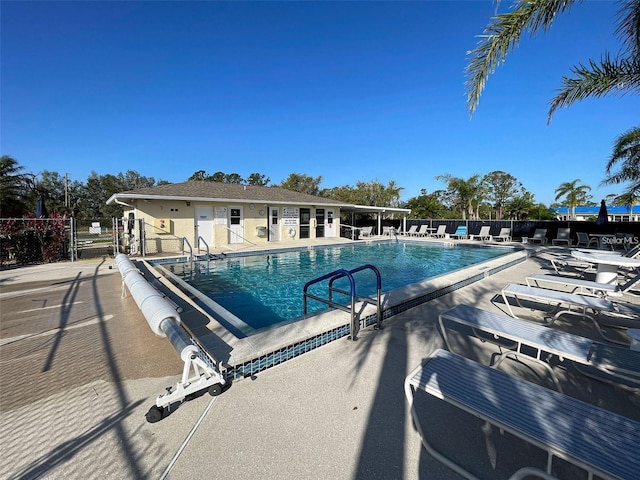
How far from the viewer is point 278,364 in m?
3.11

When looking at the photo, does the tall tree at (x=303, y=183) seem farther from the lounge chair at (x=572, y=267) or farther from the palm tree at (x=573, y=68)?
the palm tree at (x=573, y=68)

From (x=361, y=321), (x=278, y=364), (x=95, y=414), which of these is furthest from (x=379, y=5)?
(x=95, y=414)

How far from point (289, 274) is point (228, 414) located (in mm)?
6759

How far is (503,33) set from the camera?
188 inches

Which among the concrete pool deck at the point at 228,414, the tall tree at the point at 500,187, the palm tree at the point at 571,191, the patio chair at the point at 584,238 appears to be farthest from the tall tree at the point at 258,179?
the concrete pool deck at the point at 228,414

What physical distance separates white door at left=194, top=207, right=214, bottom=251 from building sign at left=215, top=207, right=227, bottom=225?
0.30 meters

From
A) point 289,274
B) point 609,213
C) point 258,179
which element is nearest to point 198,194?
point 289,274

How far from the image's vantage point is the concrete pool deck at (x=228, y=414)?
5.98 feet

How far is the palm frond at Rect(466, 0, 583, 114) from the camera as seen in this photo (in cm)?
450

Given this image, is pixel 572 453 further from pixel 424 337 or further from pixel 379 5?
pixel 379 5

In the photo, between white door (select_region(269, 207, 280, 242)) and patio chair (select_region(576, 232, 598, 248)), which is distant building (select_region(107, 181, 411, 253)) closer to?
white door (select_region(269, 207, 280, 242))

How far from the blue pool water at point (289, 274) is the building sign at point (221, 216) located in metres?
3.41

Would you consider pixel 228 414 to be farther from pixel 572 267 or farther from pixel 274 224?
pixel 274 224

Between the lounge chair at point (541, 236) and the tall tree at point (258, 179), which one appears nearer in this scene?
the lounge chair at point (541, 236)
